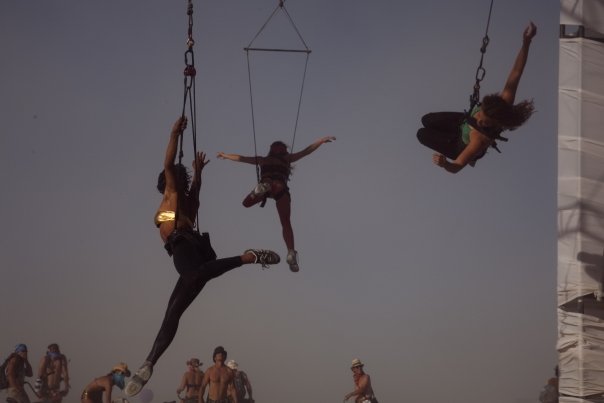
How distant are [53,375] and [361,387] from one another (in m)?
5.06

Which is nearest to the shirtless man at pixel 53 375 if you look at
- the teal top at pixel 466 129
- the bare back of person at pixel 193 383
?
the bare back of person at pixel 193 383

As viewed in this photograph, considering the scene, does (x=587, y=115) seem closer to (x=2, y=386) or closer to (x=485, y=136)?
(x=485, y=136)

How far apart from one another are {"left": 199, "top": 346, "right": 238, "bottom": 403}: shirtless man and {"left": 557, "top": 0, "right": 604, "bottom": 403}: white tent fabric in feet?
24.7

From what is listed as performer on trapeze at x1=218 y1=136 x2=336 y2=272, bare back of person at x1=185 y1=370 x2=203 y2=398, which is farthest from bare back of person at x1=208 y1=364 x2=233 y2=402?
performer on trapeze at x1=218 y1=136 x2=336 y2=272

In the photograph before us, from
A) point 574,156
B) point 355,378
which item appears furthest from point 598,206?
point 355,378

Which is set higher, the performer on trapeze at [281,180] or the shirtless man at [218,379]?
the performer on trapeze at [281,180]

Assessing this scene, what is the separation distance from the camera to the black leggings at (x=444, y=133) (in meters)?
8.59

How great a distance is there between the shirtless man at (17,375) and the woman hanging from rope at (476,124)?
7.93 m

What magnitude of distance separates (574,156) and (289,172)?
4004 millimetres

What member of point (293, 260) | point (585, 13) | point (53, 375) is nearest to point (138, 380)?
point (293, 260)

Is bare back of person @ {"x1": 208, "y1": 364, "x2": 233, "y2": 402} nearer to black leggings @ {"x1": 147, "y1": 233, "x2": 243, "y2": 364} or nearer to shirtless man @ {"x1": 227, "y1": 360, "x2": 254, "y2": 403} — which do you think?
shirtless man @ {"x1": 227, "y1": 360, "x2": 254, "y2": 403}

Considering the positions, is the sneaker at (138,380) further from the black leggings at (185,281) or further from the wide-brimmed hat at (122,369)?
the wide-brimmed hat at (122,369)

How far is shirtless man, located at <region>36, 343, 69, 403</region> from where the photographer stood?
15508 millimetres

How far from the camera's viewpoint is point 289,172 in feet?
35.4
